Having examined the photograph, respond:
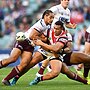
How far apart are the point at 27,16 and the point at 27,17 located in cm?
7

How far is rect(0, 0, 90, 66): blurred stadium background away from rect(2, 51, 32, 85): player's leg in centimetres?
943

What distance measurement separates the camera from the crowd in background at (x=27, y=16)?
62.5ft

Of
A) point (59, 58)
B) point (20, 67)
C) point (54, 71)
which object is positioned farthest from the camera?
point (20, 67)

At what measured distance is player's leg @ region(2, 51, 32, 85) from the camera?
364 inches

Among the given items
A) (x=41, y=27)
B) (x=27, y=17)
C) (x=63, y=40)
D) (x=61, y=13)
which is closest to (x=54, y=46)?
(x=63, y=40)

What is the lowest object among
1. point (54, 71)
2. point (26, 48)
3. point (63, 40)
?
point (54, 71)

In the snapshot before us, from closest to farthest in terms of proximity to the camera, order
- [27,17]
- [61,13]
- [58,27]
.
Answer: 1. [58,27]
2. [61,13]
3. [27,17]

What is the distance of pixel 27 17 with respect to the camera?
1981 centimetres

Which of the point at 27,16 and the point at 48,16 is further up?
the point at 48,16

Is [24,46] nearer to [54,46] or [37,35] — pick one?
[37,35]

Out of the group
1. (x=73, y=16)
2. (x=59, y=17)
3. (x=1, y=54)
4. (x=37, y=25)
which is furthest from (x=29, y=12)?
(x=37, y=25)

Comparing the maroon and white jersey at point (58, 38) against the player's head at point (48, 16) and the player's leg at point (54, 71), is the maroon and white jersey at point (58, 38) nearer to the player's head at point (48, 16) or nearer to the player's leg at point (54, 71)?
the player's head at point (48, 16)

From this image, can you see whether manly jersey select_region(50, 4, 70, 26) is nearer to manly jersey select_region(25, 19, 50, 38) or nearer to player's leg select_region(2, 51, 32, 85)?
manly jersey select_region(25, 19, 50, 38)

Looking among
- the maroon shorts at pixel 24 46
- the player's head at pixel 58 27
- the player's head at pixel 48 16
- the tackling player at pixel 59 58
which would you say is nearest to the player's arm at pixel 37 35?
the maroon shorts at pixel 24 46
